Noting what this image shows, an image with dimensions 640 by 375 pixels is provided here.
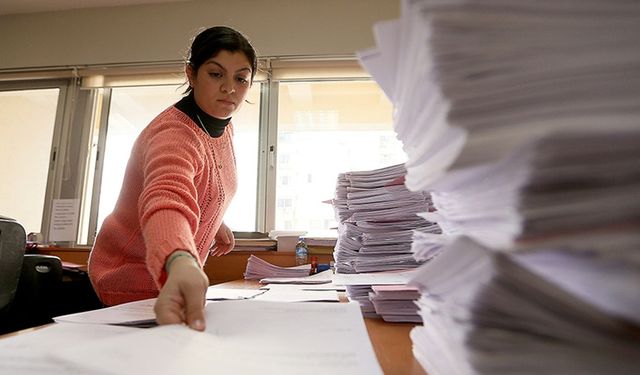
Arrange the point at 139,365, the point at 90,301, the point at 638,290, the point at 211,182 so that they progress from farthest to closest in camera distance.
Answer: the point at 90,301 → the point at 211,182 → the point at 139,365 → the point at 638,290

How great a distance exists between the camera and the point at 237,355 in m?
0.35

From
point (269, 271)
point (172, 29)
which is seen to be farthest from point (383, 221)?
point (172, 29)

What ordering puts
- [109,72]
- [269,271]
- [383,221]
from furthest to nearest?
1. [109,72]
2. [269,271]
3. [383,221]

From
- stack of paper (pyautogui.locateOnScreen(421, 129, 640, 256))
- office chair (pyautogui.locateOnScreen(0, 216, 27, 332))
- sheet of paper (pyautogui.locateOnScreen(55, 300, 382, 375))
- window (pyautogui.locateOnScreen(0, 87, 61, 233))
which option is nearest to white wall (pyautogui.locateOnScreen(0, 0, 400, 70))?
window (pyautogui.locateOnScreen(0, 87, 61, 233))

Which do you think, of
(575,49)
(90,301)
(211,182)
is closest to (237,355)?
(575,49)

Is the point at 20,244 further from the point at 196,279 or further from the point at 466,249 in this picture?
the point at 466,249

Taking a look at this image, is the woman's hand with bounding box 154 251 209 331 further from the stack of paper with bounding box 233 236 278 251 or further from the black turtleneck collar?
the stack of paper with bounding box 233 236 278 251

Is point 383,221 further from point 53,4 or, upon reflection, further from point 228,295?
point 53,4

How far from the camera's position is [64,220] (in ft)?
9.17

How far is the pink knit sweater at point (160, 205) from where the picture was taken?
641mm

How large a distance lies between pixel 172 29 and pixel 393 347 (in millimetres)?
3017

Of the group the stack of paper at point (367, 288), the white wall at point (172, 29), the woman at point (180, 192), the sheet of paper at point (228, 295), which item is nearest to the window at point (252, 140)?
the white wall at point (172, 29)

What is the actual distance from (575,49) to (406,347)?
1.13 ft

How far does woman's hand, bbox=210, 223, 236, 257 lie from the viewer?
151 cm
